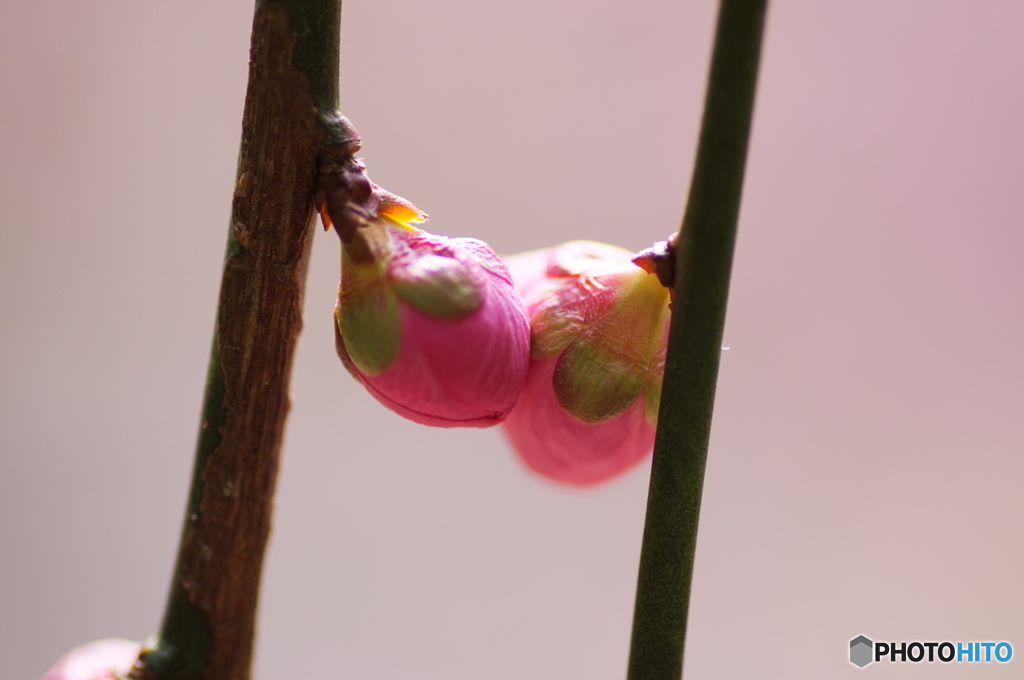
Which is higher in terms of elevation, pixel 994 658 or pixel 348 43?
pixel 348 43

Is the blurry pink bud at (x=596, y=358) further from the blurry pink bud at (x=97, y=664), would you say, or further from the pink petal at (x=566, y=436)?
the blurry pink bud at (x=97, y=664)

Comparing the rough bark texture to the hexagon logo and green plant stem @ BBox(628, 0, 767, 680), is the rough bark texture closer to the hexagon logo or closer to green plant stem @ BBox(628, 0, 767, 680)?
green plant stem @ BBox(628, 0, 767, 680)

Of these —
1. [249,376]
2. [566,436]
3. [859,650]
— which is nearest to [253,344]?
[249,376]

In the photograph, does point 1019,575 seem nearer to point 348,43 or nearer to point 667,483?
point 667,483

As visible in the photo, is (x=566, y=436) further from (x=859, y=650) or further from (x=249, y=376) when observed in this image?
(x=859, y=650)

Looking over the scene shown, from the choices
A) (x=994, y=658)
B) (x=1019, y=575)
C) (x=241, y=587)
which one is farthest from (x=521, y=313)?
(x=1019, y=575)

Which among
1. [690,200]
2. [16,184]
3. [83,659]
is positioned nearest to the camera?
[690,200]

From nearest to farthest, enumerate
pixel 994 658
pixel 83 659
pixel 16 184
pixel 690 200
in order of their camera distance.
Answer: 1. pixel 690 200
2. pixel 83 659
3. pixel 994 658
4. pixel 16 184
